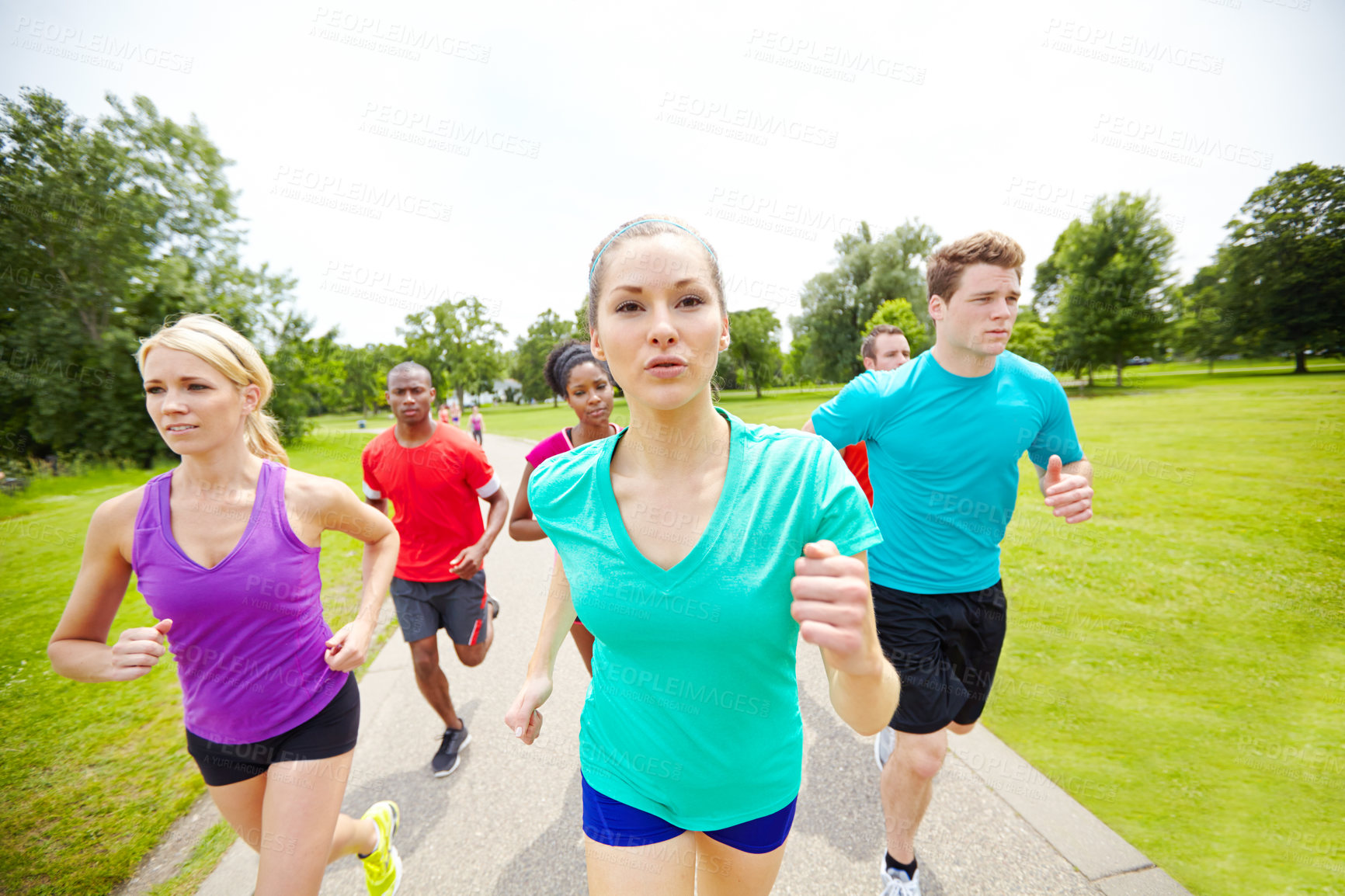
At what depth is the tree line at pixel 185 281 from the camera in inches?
549

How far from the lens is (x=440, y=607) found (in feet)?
12.1

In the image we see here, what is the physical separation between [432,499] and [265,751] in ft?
6.15

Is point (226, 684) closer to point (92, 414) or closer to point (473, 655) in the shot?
point (473, 655)

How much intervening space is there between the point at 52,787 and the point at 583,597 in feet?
15.6

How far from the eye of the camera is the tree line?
1395cm

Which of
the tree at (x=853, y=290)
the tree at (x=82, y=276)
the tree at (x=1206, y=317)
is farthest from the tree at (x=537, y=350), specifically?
the tree at (x=1206, y=317)

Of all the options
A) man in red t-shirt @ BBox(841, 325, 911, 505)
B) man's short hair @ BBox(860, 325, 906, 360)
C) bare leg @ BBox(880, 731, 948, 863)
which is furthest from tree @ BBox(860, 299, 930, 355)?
bare leg @ BBox(880, 731, 948, 863)

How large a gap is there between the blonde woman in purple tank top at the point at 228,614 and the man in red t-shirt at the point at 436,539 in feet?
4.81

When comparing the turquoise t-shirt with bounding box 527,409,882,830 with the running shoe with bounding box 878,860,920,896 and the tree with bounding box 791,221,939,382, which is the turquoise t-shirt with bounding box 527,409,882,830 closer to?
the running shoe with bounding box 878,860,920,896

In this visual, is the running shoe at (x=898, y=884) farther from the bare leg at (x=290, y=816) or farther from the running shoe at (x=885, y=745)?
the bare leg at (x=290, y=816)

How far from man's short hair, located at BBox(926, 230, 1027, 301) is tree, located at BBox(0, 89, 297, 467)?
24924 mm

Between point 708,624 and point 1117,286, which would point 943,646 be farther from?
point 1117,286

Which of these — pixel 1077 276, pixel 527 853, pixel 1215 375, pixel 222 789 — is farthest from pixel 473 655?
pixel 1077 276

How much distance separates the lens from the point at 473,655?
3773 mm
